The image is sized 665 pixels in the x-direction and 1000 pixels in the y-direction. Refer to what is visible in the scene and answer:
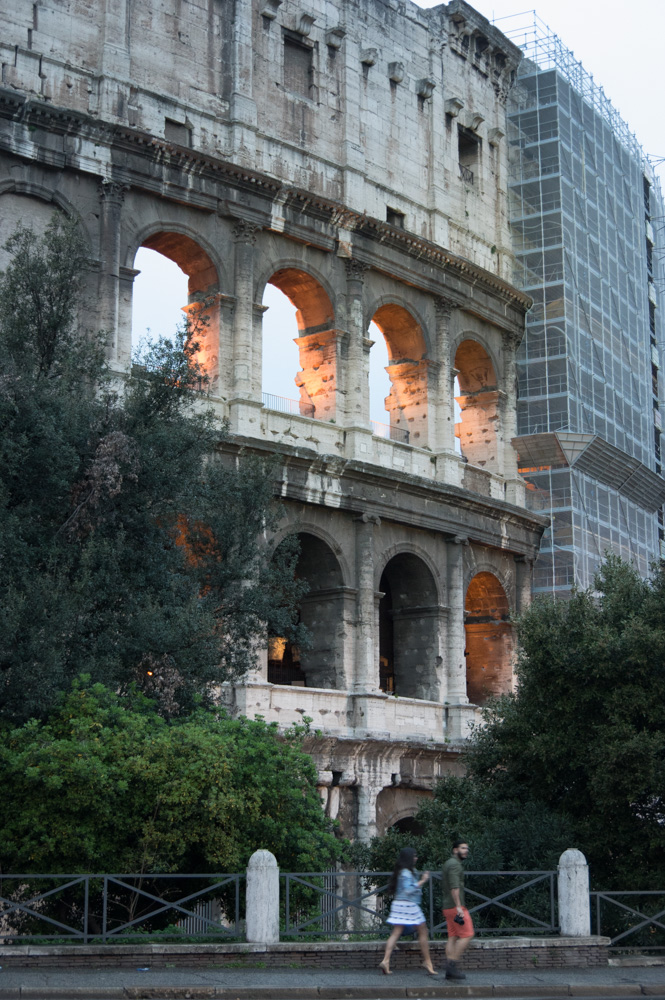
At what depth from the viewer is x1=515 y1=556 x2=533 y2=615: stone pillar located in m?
31.0

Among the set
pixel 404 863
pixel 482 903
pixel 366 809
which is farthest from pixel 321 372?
pixel 404 863

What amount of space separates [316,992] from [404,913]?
3.66ft

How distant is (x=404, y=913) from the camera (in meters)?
13.0

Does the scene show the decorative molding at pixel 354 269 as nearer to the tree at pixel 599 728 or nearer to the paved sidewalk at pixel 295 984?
the tree at pixel 599 728

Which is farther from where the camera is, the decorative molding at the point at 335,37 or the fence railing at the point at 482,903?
the decorative molding at the point at 335,37

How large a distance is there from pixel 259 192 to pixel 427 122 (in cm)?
669

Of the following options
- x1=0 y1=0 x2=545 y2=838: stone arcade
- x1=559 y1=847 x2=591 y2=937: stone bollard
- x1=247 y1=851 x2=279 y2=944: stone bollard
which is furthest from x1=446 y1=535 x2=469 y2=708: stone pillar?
x1=247 y1=851 x2=279 y2=944: stone bollard

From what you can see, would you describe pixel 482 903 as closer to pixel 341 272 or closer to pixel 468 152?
pixel 341 272

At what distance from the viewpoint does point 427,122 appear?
103 feet

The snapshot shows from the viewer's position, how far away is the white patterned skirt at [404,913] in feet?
42.7

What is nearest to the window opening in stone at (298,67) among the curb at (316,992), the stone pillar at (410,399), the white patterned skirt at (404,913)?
the stone pillar at (410,399)

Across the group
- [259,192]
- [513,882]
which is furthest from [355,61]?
[513,882]

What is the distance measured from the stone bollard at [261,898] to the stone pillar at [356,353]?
14.7 meters

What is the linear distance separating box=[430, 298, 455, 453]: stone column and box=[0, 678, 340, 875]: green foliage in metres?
14.5
